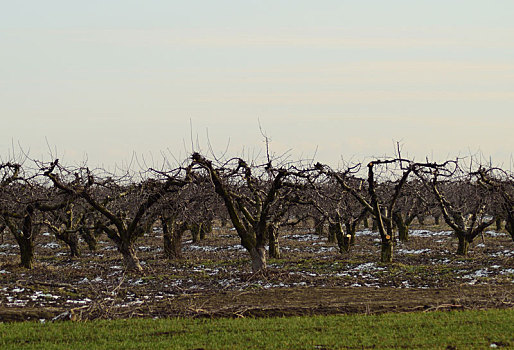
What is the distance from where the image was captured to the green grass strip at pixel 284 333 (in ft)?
34.6

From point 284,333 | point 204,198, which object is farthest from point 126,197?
point 284,333

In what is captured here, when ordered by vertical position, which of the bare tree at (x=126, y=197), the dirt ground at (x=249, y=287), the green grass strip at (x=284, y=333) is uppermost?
the bare tree at (x=126, y=197)

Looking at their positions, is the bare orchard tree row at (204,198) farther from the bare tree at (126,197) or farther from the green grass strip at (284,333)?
the green grass strip at (284,333)

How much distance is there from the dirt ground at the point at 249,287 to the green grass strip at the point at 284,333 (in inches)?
33.3

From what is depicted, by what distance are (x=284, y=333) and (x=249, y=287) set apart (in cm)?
742

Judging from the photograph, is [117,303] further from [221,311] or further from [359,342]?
[359,342]

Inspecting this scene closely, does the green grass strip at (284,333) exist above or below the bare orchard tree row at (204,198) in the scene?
below

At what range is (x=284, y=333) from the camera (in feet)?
37.4

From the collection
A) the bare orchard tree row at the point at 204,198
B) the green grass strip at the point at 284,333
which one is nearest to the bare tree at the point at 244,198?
the bare orchard tree row at the point at 204,198

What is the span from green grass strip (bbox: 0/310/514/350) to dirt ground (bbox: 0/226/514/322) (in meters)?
0.85

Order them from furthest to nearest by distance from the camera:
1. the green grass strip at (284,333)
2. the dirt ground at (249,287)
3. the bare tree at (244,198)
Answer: the bare tree at (244,198)
the dirt ground at (249,287)
the green grass strip at (284,333)

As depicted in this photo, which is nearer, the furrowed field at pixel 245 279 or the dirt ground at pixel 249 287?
the furrowed field at pixel 245 279

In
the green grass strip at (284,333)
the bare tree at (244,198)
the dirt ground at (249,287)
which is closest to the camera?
the green grass strip at (284,333)

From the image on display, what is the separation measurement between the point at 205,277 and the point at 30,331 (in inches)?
386
